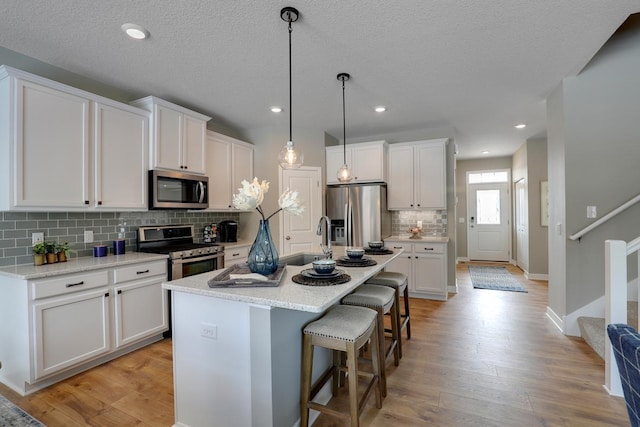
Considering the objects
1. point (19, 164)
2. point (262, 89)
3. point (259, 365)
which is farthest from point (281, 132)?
point (259, 365)

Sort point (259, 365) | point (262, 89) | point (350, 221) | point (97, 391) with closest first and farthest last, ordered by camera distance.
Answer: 1. point (259, 365)
2. point (97, 391)
3. point (262, 89)
4. point (350, 221)

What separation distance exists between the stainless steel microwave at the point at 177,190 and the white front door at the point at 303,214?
1.30m

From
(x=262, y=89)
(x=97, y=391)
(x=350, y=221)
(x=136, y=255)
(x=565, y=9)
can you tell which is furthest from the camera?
(x=350, y=221)

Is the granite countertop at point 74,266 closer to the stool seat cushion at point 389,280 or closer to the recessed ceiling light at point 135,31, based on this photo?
the recessed ceiling light at point 135,31

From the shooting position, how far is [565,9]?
1.96 metres

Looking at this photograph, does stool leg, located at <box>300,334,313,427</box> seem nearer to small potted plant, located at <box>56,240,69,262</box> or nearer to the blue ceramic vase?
the blue ceramic vase

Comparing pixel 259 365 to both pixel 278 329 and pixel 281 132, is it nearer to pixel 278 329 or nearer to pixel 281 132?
pixel 278 329

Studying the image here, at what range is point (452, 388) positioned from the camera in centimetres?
217

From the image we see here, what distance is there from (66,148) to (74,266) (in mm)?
980

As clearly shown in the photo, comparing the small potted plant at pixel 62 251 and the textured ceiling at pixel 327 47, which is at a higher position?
the textured ceiling at pixel 327 47

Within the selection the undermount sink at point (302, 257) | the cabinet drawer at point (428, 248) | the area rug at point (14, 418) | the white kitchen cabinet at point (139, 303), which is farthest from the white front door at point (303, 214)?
the area rug at point (14, 418)

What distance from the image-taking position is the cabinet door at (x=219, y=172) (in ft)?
13.0

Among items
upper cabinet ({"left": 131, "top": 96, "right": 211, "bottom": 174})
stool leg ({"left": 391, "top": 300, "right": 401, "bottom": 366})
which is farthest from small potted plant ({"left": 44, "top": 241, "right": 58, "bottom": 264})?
stool leg ({"left": 391, "top": 300, "right": 401, "bottom": 366})

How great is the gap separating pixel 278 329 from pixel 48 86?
A: 2639 millimetres
